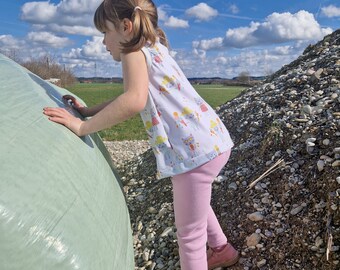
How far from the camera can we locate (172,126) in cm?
246

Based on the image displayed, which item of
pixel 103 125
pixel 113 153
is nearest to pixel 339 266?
pixel 103 125

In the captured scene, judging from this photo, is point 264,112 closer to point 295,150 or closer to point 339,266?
point 295,150

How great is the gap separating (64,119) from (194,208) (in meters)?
0.84

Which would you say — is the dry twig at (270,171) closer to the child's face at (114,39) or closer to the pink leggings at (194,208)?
the pink leggings at (194,208)

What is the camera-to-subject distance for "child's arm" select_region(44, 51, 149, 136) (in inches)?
89.3

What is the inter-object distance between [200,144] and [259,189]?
0.87 metres

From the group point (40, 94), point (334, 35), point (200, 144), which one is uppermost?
point (334, 35)

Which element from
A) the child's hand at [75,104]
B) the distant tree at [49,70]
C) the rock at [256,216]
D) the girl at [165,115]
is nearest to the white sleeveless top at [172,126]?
the girl at [165,115]

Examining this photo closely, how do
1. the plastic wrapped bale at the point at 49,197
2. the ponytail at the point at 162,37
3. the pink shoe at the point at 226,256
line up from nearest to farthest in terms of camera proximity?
the plastic wrapped bale at the point at 49,197, the ponytail at the point at 162,37, the pink shoe at the point at 226,256

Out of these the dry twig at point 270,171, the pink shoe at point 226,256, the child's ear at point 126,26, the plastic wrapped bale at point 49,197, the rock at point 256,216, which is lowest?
the pink shoe at point 226,256

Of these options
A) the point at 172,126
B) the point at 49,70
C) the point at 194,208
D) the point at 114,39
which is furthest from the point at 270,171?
the point at 49,70

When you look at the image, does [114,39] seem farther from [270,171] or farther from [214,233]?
[270,171]

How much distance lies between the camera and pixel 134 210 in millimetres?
3895

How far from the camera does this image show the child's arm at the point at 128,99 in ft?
7.44
